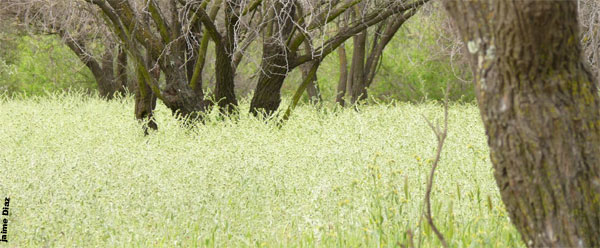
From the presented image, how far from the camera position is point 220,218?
464 centimetres

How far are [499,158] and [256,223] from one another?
246 centimetres

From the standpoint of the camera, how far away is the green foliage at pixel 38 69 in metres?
20.9

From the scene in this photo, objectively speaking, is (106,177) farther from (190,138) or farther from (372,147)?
(190,138)

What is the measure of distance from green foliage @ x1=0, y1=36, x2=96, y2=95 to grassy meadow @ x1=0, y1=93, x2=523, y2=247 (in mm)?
12362

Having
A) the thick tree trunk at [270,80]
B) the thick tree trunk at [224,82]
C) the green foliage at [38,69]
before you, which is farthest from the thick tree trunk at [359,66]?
the green foliage at [38,69]

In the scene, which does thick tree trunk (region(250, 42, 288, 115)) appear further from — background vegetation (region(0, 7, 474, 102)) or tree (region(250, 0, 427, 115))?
background vegetation (region(0, 7, 474, 102))

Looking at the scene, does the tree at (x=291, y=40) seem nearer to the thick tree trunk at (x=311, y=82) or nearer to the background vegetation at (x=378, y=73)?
the thick tree trunk at (x=311, y=82)

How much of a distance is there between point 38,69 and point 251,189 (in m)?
18.1

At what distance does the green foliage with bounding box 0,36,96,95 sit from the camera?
20859 mm

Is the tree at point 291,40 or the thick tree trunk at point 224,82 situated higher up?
the tree at point 291,40

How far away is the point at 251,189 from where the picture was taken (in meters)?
5.56

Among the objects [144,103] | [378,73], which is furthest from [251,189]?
[378,73]

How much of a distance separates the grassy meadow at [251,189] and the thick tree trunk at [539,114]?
0.55 m

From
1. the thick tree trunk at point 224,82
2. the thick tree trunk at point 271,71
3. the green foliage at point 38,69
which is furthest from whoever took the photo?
the green foliage at point 38,69
